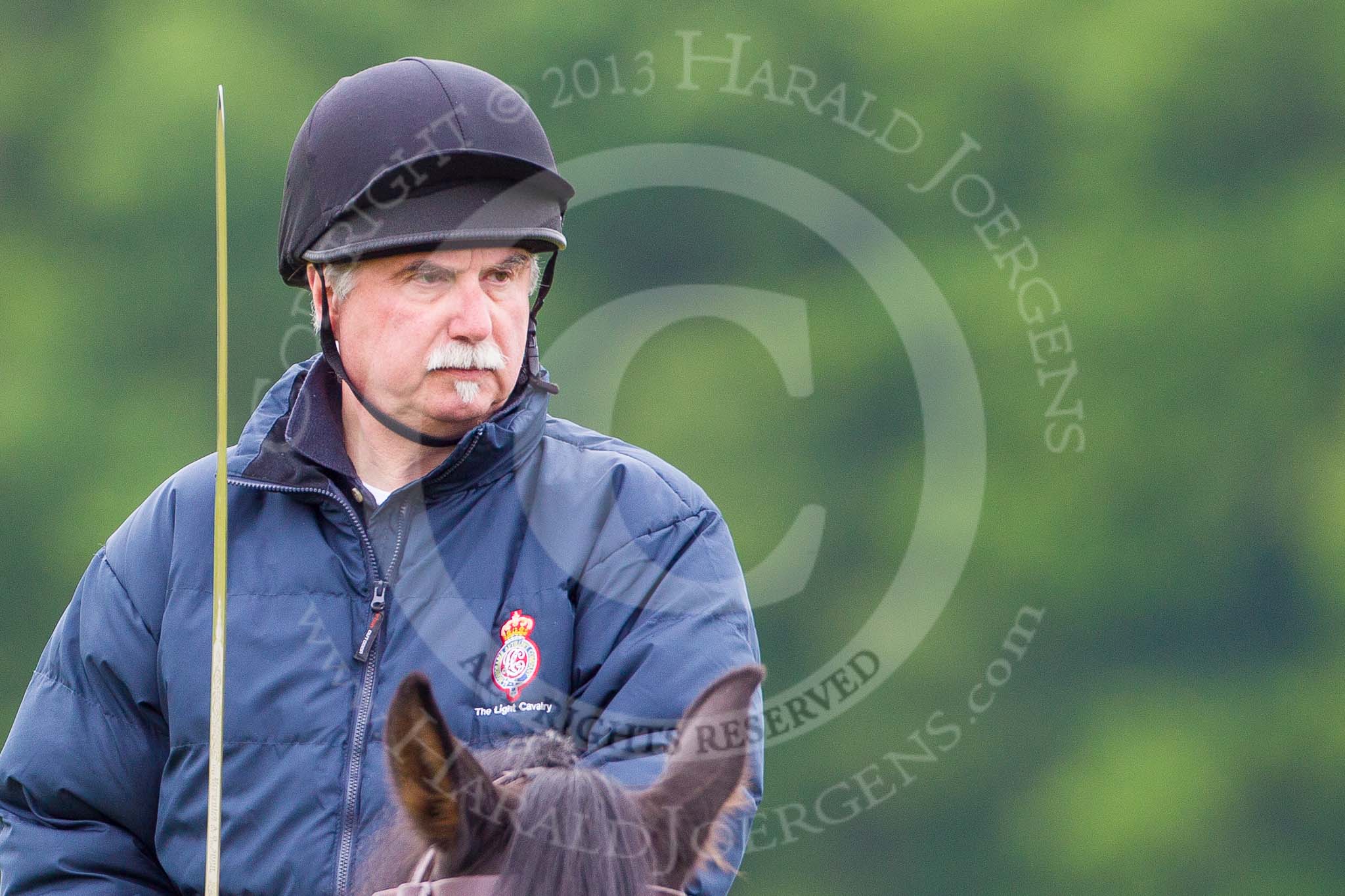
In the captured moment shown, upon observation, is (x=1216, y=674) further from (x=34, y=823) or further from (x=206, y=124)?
(x=34, y=823)

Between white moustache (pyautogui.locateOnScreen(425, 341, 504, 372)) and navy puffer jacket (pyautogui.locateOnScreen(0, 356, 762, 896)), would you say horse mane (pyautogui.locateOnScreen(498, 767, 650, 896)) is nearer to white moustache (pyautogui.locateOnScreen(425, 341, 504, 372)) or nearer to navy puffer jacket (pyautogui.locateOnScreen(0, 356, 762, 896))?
navy puffer jacket (pyautogui.locateOnScreen(0, 356, 762, 896))

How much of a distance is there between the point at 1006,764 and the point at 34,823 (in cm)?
876

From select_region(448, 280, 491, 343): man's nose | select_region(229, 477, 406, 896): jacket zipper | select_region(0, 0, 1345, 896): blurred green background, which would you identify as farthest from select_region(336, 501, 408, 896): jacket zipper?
select_region(0, 0, 1345, 896): blurred green background

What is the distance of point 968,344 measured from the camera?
35.5 feet

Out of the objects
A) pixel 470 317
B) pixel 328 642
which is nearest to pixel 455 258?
pixel 470 317

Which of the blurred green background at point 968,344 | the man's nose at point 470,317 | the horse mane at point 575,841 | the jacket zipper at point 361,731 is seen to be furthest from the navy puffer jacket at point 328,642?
the blurred green background at point 968,344

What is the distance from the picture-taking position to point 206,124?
11281 millimetres

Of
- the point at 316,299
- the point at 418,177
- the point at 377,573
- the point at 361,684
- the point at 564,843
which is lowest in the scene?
the point at 564,843

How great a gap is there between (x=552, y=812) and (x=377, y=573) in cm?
77

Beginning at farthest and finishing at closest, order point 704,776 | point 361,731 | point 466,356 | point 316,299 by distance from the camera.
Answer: point 316,299 → point 466,356 → point 361,731 → point 704,776

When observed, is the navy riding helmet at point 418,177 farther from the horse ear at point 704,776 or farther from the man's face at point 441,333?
the horse ear at point 704,776

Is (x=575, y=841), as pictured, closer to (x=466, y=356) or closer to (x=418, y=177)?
(x=466, y=356)

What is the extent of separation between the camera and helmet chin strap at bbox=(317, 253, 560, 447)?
2.99 meters

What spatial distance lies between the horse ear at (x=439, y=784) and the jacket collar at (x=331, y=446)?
0.76 m
